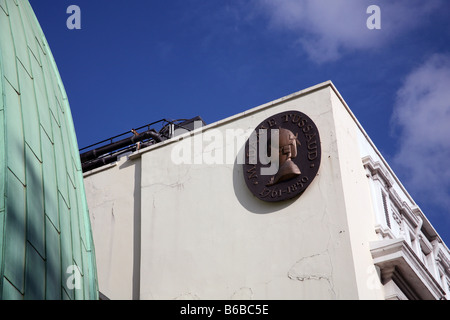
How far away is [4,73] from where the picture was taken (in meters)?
11.8

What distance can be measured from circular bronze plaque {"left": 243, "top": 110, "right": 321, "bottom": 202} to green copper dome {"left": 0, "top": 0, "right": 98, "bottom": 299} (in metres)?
5.55

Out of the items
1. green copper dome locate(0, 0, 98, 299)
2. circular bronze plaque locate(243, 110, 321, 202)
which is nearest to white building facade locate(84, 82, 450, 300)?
circular bronze plaque locate(243, 110, 321, 202)

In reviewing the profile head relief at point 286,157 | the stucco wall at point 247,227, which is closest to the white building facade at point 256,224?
the stucco wall at point 247,227

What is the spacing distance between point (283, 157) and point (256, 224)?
173 cm

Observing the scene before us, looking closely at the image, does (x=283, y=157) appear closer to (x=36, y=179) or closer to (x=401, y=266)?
(x=401, y=266)

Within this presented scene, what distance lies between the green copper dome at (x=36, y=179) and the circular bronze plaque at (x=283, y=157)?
555cm

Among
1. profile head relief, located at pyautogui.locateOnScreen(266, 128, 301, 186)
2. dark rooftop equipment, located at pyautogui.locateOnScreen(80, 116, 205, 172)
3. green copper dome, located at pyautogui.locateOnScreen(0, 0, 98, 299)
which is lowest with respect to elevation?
green copper dome, located at pyautogui.locateOnScreen(0, 0, 98, 299)

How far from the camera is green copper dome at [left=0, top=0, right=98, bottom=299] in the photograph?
10156 millimetres

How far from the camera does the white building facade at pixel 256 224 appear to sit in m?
17.5

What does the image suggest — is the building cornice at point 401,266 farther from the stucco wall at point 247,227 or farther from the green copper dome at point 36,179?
the green copper dome at point 36,179

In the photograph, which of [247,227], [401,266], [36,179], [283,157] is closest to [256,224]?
[247,227]

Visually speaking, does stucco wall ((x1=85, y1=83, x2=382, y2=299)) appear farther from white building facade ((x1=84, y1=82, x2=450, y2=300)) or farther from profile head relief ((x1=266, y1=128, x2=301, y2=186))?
profile head relief ((x1=266, y1=128, x2=301, y2=186))

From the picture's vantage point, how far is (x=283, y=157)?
61.2 ft
